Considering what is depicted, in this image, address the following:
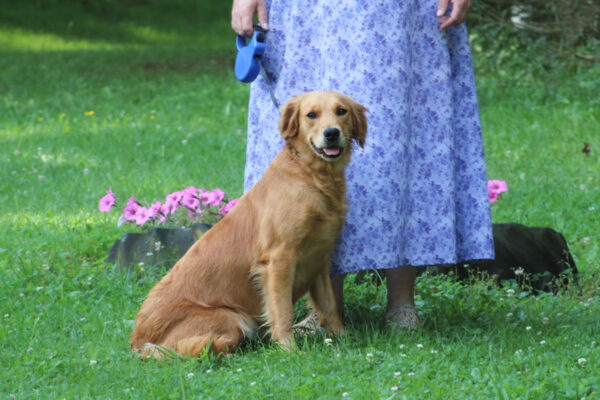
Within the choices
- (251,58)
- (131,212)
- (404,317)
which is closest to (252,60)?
(251,58)

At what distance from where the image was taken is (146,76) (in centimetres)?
1295

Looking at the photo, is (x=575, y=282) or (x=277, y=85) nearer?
(x=277, y=85)

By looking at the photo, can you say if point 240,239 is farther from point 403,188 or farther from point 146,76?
point 146,76

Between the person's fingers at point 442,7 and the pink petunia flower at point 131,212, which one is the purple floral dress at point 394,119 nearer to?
the person's fingers at point 442,7

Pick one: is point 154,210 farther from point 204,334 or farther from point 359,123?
point 359,123

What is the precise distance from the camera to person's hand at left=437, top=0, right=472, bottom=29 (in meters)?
3.63

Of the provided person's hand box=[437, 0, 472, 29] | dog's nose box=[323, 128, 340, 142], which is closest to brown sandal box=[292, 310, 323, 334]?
dog's nose box=[323, 128, 340, 142]

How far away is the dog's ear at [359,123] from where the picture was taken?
3.48 m

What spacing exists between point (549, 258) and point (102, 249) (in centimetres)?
282

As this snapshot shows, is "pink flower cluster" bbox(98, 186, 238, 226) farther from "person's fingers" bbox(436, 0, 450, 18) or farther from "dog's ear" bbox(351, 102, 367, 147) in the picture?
"person's fingers" bbox(436, 0, 450, 18)

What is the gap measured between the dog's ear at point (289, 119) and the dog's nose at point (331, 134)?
181 mm

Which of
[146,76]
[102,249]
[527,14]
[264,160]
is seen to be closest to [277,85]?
[264,160]

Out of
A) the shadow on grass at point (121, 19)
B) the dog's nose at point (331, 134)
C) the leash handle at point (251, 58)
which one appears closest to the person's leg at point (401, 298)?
the dog's nose at point (331, 134)

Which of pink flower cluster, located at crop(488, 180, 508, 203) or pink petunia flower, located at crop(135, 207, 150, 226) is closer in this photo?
pink petunia flower, located at crop(135, 207, 150, 226)
